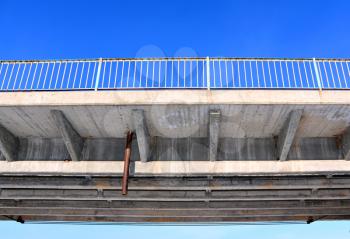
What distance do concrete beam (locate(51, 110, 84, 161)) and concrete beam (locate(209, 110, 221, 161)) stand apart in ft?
13.6

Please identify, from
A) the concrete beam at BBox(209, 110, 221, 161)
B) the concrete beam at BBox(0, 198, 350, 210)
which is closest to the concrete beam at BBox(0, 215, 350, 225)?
the concrete beam at BBox(0, 198, 350, 210)

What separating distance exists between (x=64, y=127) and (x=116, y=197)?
4816 mm

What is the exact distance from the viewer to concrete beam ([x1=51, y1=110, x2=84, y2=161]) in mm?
9055

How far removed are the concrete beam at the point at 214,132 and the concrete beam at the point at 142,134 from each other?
6.30 ft

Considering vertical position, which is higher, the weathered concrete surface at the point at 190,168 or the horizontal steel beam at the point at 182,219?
the weathered concrete surface at the point at 190,168

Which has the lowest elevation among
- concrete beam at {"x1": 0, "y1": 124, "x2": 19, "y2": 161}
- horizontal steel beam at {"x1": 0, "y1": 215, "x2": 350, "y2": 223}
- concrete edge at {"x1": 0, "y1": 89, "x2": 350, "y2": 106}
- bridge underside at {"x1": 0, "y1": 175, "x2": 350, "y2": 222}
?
horizontal steel beam at {"x1": 0, "y1": 215, "x2": 350, "y2": 223}

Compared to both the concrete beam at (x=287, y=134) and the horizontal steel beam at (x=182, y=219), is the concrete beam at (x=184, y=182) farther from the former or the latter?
the horizontal steel beam at (x=182, y=219)

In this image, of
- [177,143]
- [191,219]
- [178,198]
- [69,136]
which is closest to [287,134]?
[177,143]

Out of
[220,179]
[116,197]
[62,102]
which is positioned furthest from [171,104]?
[116,197]

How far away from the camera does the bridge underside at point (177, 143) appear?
8664 millimetres

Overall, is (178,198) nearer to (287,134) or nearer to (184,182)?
(184,182)

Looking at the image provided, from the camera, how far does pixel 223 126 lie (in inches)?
375

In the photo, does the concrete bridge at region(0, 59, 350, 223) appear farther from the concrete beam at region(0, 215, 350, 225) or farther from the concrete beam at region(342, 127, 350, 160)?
the concrete beam at region(0, 215, 350, 225)

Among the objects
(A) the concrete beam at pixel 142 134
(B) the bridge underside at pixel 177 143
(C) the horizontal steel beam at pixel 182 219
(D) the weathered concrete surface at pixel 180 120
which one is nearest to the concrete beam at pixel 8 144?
(B) the bridge underside at pixel 177 143
